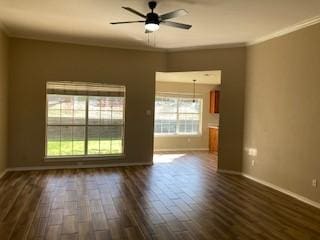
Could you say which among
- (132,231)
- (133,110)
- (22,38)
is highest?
(22,38)

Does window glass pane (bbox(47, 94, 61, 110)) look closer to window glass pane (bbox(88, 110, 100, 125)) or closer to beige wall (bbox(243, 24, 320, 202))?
window glass pane (bbox(88, 110, 100, 125))

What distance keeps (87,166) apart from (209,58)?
3.94m

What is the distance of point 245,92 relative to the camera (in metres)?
6.16

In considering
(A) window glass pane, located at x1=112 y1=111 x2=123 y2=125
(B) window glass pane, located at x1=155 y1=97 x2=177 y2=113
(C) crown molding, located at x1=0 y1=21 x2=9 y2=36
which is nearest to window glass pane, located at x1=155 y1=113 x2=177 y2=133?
(B) window glass pane, located at x1=155 y1=97 x2=177 y2=113

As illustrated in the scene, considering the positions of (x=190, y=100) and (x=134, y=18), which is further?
(x=190, y=100)

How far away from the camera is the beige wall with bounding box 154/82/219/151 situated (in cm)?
947

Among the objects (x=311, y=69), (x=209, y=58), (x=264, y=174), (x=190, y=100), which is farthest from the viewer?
(x=190, y=100)

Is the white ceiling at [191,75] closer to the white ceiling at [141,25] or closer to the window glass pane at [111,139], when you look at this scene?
the white ceiling at [141,25]

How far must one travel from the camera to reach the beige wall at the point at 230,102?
6242mm

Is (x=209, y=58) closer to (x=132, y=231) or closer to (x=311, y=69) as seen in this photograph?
(x=311, y=69)

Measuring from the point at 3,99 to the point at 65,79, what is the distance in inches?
53.7

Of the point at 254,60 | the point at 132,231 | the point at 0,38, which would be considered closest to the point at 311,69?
the point at 254,60

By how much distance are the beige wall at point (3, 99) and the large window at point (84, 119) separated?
2.85 feet

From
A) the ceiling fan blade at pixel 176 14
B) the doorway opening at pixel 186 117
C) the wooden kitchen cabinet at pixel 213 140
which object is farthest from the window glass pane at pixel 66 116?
the wooden kitchen cabinet at pixel 213 140
